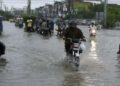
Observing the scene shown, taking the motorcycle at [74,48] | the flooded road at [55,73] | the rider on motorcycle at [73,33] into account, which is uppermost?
the rider on motorcycle at [73,33]

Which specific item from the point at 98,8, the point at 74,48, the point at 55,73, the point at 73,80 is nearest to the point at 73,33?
the point at 74,48

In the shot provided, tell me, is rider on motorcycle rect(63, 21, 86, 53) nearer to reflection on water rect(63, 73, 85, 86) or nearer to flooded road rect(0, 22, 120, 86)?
flooded road rect(0, 22, 120, 86)

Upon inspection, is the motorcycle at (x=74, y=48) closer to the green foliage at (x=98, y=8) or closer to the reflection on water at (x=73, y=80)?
the reflection on water at (x=73, y=80)

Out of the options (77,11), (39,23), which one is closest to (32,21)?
(39,23)

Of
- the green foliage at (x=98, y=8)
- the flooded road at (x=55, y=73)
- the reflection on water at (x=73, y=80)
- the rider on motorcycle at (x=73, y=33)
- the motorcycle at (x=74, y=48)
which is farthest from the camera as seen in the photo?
the green foliage at (x=98, y=8)

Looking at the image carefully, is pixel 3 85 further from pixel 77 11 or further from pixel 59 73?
pixel 77 11

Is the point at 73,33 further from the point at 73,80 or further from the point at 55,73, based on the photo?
the point at 73,80

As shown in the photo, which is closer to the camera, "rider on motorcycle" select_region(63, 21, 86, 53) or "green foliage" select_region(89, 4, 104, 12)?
"rider on motorcycle" select_region(63, 21, 86, 53)

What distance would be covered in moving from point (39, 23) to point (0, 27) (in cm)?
558

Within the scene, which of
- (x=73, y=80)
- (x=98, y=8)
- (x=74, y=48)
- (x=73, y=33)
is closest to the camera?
(x=73, y=80)

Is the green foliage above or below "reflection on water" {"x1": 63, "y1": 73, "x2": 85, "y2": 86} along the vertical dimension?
above

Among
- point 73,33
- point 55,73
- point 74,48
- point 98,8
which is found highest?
point 98,8

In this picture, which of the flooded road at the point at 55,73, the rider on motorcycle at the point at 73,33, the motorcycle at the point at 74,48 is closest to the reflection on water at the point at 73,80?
the flooded road at the point at 55,73

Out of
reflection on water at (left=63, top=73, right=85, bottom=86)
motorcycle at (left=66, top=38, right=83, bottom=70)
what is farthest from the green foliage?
reflection on water at (left=63, top=73, right=85, bottom=86)
